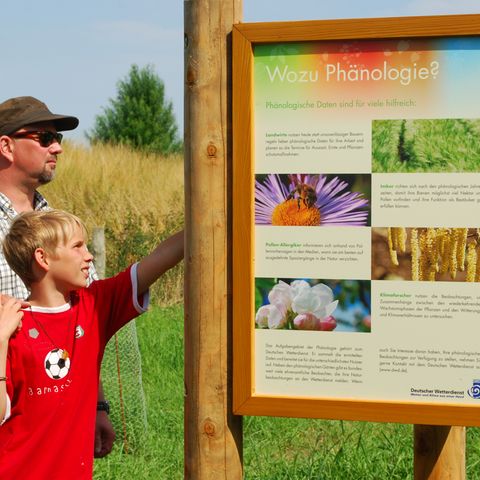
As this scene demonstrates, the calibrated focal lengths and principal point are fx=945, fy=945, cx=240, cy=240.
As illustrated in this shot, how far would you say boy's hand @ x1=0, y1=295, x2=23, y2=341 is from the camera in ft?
Result: 10.3

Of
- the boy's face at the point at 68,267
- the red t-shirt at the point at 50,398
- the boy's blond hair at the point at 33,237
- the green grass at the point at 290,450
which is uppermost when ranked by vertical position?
the boy's blond hair at the point at 33,237

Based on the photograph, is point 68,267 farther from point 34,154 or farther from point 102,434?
point 34,154

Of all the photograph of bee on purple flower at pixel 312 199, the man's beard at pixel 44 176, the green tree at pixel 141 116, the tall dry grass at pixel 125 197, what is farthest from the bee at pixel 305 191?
the green tree at pixel 141 116

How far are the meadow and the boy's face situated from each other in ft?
7.88

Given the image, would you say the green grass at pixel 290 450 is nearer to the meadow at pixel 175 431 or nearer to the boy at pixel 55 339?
the meadow at pixel 175 431

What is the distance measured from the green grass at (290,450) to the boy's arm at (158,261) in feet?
7.12

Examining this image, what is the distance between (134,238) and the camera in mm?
13938

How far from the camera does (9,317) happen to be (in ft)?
10.4

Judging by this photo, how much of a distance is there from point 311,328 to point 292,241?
0.30 meters

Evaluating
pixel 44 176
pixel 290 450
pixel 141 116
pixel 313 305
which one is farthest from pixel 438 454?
pixel 141 116

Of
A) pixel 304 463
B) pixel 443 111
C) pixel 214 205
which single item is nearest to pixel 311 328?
pixel 214 205

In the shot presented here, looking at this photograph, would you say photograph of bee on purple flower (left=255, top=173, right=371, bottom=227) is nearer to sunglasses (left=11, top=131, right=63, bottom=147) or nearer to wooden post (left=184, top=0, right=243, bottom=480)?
wooden post (left=184, top=0, right=243, bottom=480)

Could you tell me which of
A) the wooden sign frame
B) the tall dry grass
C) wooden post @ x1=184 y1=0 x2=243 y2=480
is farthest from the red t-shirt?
the tall dry grass

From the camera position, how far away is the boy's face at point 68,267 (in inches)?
131
